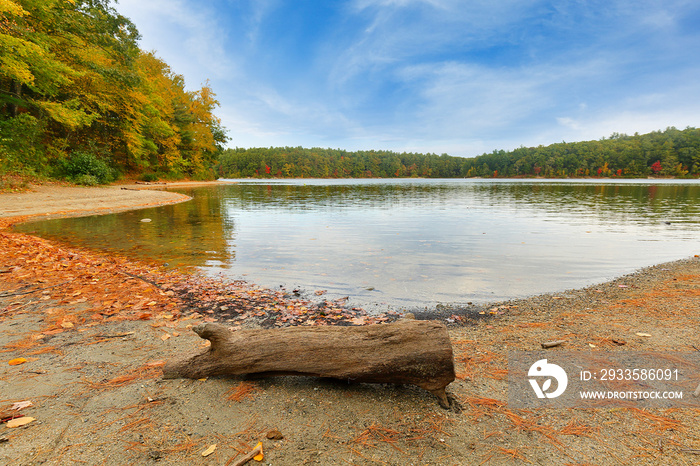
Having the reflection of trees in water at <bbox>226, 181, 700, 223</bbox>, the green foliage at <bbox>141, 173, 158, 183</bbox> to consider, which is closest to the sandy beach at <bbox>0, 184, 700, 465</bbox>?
the reflection of trees in water at <bbox>226, 181, 700, 223</bbox>

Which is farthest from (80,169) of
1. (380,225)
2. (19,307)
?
(19,307)

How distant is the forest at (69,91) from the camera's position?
2189 cm

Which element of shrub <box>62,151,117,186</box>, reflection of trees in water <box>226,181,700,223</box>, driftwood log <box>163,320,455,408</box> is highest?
shrub <box>62,151,117,186</box>

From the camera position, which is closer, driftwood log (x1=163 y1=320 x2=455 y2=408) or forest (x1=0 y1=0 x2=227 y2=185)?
driftwood log (x1=163 y1=320 x2=455 y2=408)

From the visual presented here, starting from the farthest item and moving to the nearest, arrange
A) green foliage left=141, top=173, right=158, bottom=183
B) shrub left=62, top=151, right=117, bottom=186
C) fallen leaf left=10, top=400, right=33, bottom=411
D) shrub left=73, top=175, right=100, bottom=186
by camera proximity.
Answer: green foliage left=141, top=173, right=158, bottom=183, shrub left=62, top=151, right=117, bottom=186, shrub left=73, top=175, right=100, bottom=186, fallen leaf left=10, top=400, right=33, bottom=411

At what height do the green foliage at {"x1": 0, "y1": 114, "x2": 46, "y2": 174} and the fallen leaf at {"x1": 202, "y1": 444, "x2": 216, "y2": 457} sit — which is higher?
the green foliage at {"x1": 0, "y1": 114, "x2": 46, "y2": 174}

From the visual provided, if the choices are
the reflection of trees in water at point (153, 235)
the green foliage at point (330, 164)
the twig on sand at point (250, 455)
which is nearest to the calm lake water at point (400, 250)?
the reflection of trees in water at point (153, 235)

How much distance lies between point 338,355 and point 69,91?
37437 millimetres

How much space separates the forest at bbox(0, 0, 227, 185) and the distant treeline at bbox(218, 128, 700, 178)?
117820 mm

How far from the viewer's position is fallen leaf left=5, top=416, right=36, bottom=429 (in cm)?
231

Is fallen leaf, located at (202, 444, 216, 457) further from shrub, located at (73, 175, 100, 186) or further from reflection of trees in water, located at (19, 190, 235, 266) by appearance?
shrub, located at (73, 175, 100, 186)

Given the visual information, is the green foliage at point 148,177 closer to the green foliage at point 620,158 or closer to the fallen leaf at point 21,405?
the fallen leaf at point 21,405

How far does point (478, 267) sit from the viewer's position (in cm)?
838

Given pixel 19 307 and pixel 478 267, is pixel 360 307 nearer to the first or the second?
pixel 478 267
